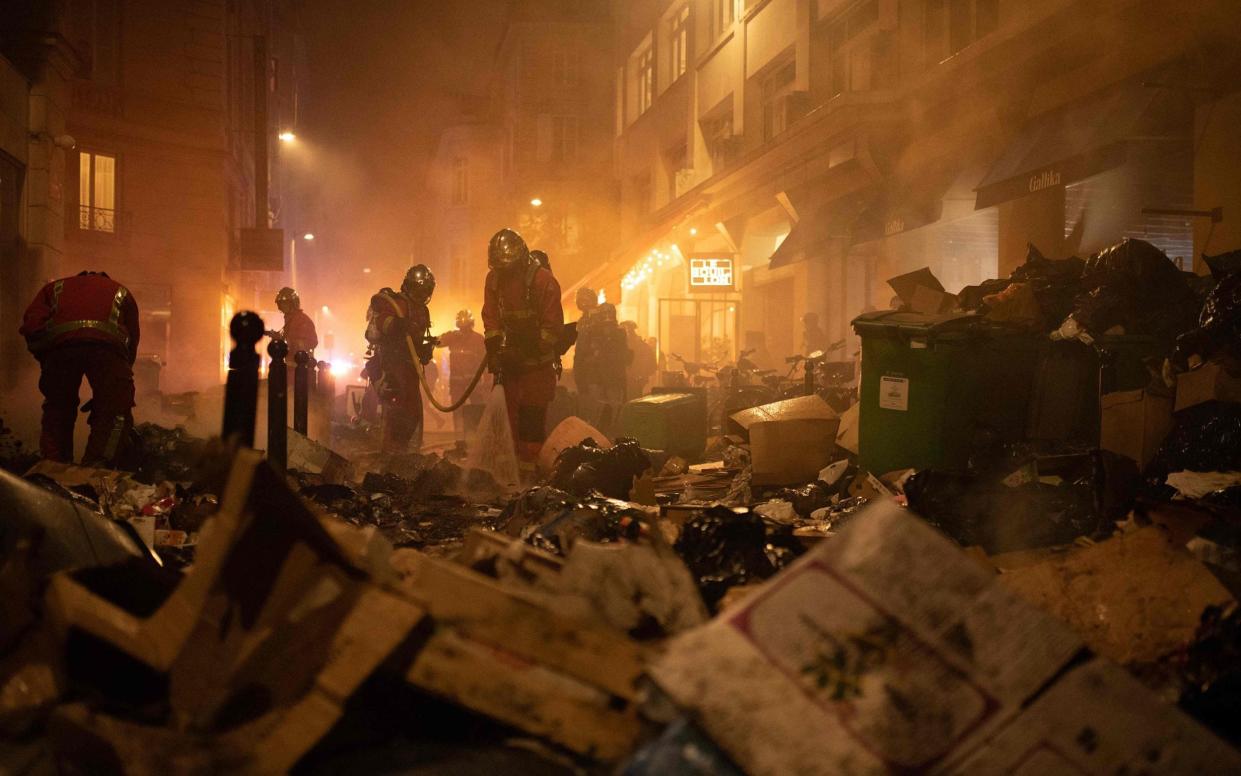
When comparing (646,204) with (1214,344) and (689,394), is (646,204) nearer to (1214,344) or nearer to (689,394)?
(689,394)

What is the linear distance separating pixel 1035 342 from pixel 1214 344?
1380mm

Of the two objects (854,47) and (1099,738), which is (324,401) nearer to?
(854,47)

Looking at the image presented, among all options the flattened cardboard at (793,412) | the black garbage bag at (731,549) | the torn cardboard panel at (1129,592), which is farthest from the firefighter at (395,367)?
the torn cardboard panel at (1129,592)

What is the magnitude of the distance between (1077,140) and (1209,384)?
5.89 m

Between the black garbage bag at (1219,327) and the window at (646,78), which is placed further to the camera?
the window at (646,78)

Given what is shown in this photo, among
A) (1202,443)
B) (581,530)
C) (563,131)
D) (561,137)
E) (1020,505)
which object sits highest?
(563,131)

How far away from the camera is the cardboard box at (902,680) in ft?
6.02

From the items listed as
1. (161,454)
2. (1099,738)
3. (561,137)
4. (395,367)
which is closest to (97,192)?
(395,367)

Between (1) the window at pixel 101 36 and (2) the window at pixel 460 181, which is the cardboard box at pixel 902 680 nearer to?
(1) the window at pixel 101 36

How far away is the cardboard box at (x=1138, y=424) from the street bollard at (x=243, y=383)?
4800mm

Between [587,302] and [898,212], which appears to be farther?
[898,212]

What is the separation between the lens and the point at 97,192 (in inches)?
904

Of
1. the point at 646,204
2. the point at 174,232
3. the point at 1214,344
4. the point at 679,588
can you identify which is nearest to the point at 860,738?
the point at 679,588

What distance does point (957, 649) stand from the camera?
1.89 m
